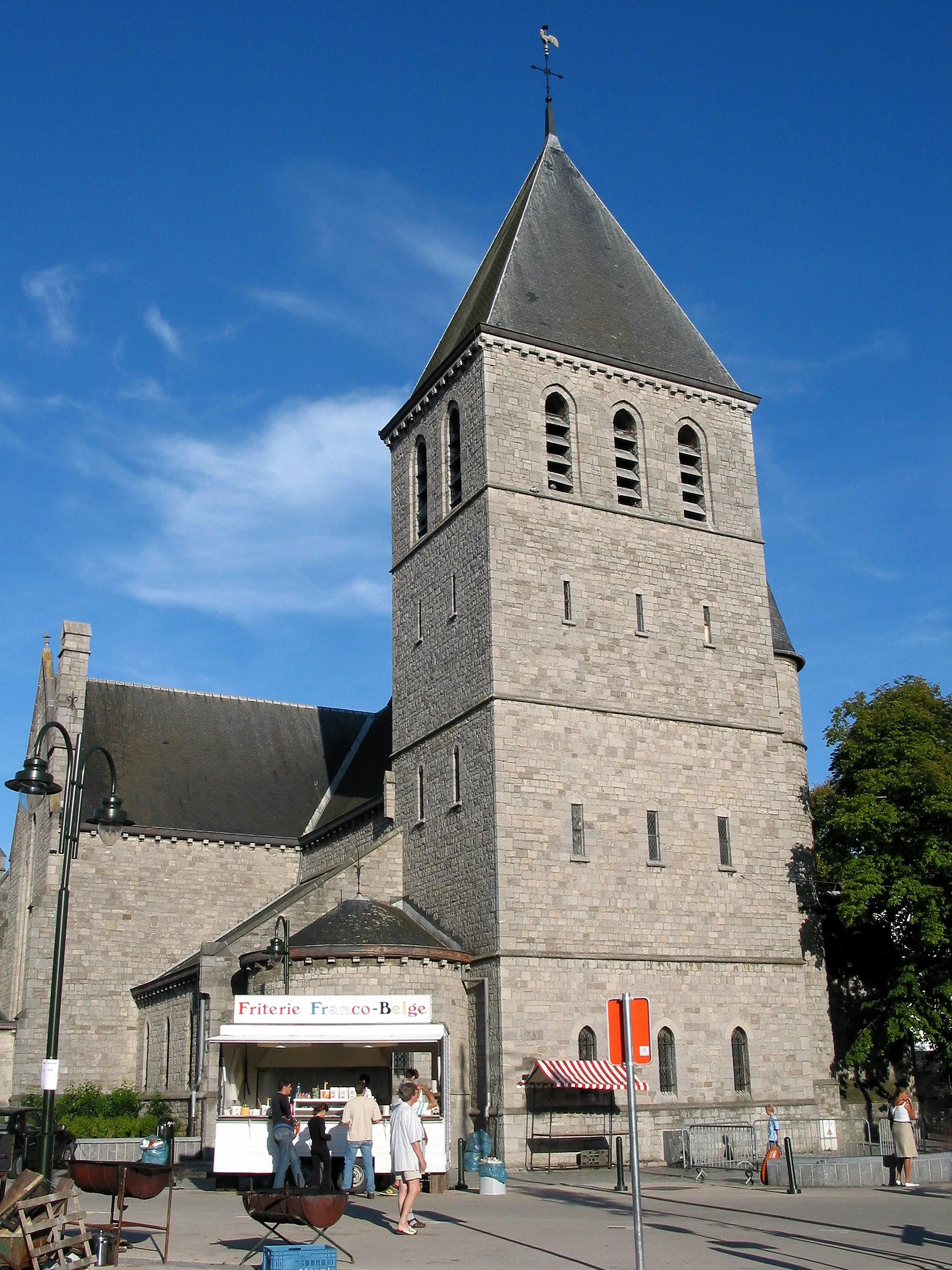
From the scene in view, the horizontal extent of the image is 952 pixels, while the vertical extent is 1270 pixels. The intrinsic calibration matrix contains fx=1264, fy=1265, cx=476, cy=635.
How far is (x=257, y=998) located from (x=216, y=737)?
68.2ft

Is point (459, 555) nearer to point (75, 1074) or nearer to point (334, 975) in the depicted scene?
point (334, 975)

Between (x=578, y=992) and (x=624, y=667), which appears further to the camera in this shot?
(x=624, y=667)

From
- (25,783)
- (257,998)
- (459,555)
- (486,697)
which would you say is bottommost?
(257,998)

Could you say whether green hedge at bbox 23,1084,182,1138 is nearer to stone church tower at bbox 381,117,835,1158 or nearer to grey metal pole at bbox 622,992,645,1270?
stone church tower at bbox 381,117,835,1158

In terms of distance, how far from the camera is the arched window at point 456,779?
27.2m

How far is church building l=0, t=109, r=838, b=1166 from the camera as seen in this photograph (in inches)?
994

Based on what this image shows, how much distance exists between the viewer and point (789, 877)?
2859cm

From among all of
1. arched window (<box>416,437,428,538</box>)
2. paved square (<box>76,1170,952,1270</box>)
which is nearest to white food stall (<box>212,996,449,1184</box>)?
paved square (<box>76,1170,952,1270</box>)

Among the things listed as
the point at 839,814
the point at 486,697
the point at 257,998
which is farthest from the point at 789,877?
the point at 257,998

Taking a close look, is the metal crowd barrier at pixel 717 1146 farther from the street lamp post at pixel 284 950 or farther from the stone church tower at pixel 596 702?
the street lamp post at pixel 284 950

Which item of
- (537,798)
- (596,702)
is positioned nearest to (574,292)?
(596,702)

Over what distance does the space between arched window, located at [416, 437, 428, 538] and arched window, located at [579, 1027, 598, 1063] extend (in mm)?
12867

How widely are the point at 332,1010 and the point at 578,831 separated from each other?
8.50m

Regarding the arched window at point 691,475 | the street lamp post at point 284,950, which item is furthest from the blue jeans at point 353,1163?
the arched window at point 691,475
